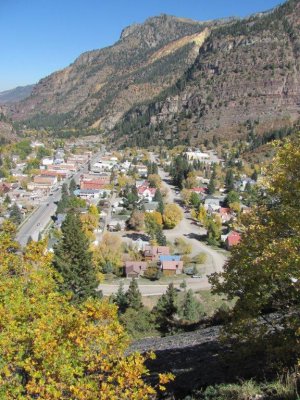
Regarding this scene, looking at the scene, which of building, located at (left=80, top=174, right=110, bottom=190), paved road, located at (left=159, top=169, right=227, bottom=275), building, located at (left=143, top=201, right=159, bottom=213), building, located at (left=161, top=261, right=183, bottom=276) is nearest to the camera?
building, located at (left=161, top=261, right=183, bottom=276)

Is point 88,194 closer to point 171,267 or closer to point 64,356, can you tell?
point 171,267

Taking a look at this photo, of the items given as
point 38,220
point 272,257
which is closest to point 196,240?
point 38,220

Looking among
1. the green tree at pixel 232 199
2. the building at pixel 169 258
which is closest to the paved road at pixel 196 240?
the building at pixel 169 258

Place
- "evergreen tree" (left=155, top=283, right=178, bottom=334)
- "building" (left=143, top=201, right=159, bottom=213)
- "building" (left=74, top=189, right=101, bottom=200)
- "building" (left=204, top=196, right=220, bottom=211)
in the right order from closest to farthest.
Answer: "evergreen tree" (left=155, top=283, right=178, bottom=334) → "building" (left=143, top=201, right=159, bottom=213) → "building" (left=204, top=196, right=220, bottom=211) → "building" (left=74, top=189, right=101, bottom=200)

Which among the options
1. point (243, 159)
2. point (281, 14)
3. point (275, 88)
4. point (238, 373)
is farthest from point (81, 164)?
point (238, 373)

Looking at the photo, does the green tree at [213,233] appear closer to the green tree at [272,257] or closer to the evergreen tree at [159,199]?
the evergreen tree at [159,199]

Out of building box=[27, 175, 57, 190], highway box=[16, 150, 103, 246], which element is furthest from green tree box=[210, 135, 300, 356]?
building box=[27, 175, 57, 190]

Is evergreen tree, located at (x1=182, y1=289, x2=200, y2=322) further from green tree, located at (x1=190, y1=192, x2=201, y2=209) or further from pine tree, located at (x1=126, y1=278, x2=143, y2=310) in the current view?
green tree, located at (x1=190, y1=192, x2=201, y2=209)

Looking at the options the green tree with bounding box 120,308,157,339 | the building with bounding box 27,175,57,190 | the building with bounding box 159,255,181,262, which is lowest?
the building with bounding box 159,255,181,262
